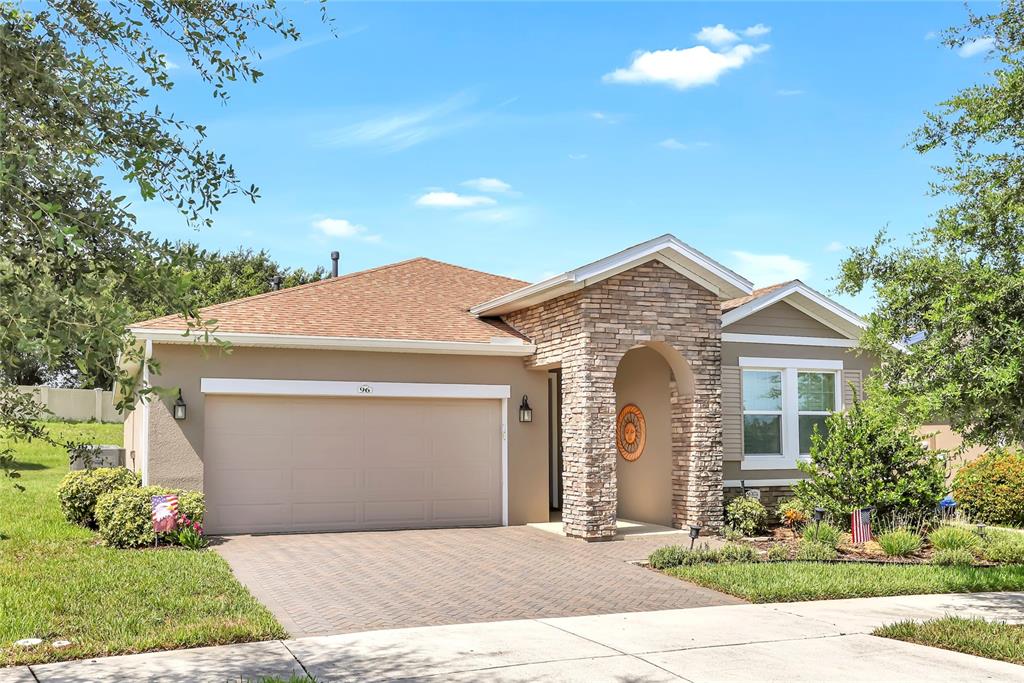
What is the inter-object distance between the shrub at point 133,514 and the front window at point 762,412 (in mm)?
9932

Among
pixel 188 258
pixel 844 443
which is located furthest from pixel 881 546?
pixel 188 258

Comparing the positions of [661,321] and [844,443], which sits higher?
[661,321]

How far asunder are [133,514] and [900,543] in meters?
11.3

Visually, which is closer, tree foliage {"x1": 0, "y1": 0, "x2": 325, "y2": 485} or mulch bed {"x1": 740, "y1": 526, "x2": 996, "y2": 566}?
tree foliage {"x1": 0, "y1": 0, "x2": 325, "y2": 485}

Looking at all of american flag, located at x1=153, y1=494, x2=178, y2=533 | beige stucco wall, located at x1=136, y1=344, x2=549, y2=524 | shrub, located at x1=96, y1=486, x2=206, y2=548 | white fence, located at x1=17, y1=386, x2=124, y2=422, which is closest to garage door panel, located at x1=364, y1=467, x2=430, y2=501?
beige stucco wall, located at x1=136, y1=344, x2=549, y2=524

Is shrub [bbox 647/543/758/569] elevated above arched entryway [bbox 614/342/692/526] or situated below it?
below

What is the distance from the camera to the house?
15.2 meters

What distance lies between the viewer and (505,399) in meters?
17.0

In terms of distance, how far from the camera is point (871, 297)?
11.4 m

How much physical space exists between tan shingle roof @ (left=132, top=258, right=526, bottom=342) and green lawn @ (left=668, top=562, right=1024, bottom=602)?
6.65m

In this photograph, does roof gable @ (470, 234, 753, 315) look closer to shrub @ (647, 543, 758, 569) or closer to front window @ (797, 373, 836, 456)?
front window @ (797, 373, 836, 456)

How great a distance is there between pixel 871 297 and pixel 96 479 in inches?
514

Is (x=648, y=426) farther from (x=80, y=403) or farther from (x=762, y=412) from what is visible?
(x=80, y=403)

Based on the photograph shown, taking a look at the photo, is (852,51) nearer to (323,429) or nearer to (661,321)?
(661,321)
